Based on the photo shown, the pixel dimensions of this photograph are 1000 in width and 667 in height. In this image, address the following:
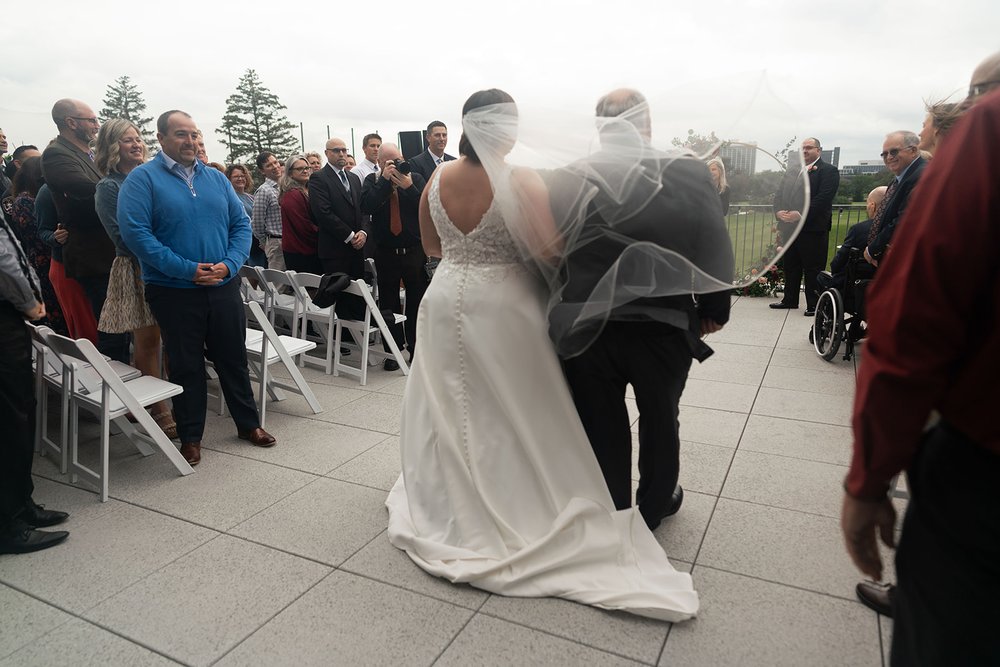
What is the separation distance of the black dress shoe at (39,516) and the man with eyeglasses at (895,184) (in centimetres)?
529

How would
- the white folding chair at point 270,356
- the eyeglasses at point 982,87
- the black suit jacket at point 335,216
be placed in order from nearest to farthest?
1. the eyeglasses at point 982,87
2. the white folding chair at point 270,356
3. the black suit jacket at point 335,216

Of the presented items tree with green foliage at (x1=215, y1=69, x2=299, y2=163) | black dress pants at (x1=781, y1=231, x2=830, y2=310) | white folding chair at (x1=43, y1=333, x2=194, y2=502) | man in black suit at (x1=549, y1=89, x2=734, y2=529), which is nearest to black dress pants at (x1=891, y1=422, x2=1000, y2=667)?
man in black suit at (x1=549, y1=89, x2=734, y2=529)

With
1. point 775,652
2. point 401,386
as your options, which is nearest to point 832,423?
point 775,652

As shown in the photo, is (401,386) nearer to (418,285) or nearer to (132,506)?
(418,285)

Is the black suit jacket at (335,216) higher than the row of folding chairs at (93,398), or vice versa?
the black suit jacket at (335,216)

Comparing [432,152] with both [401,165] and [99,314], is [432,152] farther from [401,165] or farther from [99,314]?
[99,314]

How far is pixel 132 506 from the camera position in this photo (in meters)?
3.18

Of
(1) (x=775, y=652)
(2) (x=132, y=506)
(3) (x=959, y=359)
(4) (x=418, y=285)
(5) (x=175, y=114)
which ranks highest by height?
(5) (x=175, y=114)

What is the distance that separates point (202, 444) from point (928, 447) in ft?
12.8

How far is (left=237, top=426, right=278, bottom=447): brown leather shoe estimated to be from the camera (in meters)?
3.92

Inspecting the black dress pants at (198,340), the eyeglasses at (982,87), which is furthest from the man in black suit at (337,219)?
the eyeglasses at (982,87)

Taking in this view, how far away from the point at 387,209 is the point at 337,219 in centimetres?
62

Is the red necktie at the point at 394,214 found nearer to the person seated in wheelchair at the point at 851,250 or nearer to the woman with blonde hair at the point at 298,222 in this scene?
the woman with blonde hair at the point at 298,222

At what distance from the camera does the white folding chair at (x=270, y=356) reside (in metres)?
4.20
